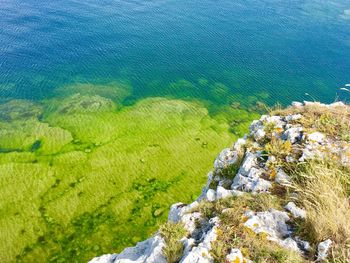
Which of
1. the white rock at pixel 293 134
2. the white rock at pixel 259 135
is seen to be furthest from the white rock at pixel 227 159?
the white rock at pixel 293 134

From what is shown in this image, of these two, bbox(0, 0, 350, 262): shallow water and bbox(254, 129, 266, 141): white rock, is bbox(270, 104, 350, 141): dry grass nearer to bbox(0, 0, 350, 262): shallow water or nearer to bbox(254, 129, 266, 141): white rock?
bbox(254, 129, 266, 141): white rock

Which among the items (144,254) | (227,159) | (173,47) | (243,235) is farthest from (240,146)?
(173,47)

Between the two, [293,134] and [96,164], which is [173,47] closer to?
[96,164]

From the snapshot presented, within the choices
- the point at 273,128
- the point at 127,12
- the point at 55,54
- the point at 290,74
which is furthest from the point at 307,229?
the point at 127,12

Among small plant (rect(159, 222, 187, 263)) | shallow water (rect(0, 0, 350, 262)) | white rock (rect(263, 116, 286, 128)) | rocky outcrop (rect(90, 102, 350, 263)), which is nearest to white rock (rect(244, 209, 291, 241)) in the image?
rocky outcrop (rect(90, 102, 350, 263))

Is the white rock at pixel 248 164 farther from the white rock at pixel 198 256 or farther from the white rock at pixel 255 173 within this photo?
the white rock at pixel 198 256
